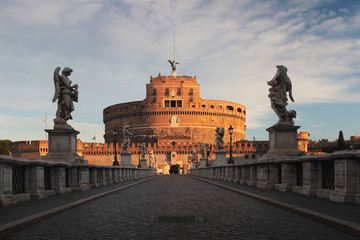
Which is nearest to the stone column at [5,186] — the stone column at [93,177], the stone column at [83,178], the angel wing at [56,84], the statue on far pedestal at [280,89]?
the stone column at [83,178]

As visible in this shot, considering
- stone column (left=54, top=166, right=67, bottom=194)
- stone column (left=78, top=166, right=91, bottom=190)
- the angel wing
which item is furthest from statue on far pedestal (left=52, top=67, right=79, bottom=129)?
stone column (left=54, top=166, right=67, bottom=194)

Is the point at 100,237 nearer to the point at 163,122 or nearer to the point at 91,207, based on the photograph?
the point at 91,207

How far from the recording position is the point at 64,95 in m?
15.9

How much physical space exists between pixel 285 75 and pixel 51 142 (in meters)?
8.93

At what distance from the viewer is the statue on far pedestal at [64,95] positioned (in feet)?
51.7

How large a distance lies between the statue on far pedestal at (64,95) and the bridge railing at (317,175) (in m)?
7.38

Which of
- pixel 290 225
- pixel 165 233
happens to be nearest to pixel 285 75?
pixel 290 225

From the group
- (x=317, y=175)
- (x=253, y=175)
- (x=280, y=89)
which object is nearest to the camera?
(x=317, y=175)

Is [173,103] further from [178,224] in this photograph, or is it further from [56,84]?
[178,224]

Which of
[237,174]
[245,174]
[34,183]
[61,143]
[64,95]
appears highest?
[64,95]

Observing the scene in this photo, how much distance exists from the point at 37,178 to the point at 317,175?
23.1ft

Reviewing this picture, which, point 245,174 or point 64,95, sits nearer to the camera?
point 64,95

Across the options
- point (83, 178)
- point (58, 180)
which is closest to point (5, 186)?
point (58, 180)

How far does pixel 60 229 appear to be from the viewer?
20.9 feet
